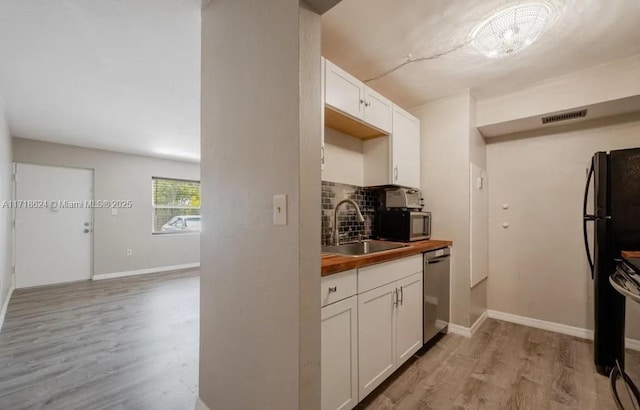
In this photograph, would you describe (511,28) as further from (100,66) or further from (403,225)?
(100,66)

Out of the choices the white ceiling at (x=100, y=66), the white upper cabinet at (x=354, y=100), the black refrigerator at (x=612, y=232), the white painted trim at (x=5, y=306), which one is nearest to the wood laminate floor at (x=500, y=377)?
the black refrigerator at (x=612, y=232)

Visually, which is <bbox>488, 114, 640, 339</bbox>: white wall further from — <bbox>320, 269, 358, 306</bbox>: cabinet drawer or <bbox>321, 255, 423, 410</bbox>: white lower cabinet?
<bbox>320, 269, 358, 306</bbox>: cabinet drawer

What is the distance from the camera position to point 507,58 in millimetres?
2107

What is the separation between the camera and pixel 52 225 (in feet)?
14.7

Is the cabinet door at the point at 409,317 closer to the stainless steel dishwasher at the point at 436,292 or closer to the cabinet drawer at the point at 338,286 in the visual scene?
the stainless steel dishwasher at the point at 436,292

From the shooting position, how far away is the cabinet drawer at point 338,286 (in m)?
1.33

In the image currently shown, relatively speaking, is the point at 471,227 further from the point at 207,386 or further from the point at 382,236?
the point at 207,386

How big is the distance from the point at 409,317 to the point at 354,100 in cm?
165

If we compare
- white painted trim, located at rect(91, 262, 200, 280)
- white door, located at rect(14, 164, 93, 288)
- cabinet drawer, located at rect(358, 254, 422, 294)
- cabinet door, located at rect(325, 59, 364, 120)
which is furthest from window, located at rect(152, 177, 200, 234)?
cabinet drawer, located at rect(358, 254, 422, 294)

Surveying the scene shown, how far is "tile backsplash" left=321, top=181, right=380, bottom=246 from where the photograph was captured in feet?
7.56

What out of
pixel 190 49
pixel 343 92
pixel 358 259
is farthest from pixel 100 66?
pixel 358 259

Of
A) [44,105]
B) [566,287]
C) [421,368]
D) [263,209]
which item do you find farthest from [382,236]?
[44,105]

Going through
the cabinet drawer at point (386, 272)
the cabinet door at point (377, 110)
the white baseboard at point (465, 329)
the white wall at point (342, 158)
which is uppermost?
the cabinet door at point (377, 110)

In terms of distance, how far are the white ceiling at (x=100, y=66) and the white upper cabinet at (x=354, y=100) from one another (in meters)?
0.88
